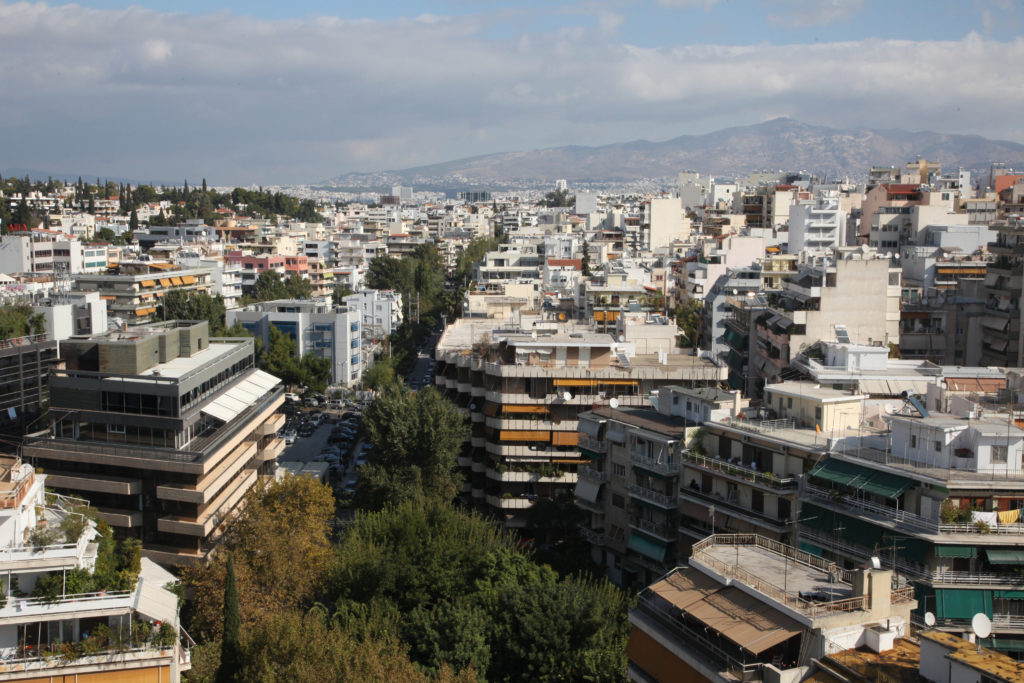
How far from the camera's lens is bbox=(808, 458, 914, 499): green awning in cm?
1614

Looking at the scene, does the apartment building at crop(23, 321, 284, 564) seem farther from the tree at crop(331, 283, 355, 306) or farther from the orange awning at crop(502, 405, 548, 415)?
the tree at crop(331, 283, 355, 306)

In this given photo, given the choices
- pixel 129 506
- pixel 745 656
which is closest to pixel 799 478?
pixel 745 656

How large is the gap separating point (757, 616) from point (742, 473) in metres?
7.07

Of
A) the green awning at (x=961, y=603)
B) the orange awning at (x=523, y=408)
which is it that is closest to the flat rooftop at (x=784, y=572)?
the green awning at (x=961, y=603)

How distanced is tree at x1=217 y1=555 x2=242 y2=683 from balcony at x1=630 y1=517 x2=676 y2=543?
8.54m

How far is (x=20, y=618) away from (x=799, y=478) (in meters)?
12.8

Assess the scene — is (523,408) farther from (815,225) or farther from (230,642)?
(815,225)

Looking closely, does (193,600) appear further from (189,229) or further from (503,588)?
(189,229)

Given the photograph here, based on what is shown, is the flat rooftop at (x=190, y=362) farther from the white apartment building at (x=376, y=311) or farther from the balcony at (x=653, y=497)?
the white apartment building at (x=376, y=311)

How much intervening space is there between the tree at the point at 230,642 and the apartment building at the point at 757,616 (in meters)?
6.89

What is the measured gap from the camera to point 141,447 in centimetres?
2280

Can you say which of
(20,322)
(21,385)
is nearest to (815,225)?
(20,322)

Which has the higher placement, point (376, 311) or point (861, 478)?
point (861, 478)

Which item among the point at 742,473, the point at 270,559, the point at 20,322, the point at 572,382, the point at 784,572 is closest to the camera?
the point at 784,572
